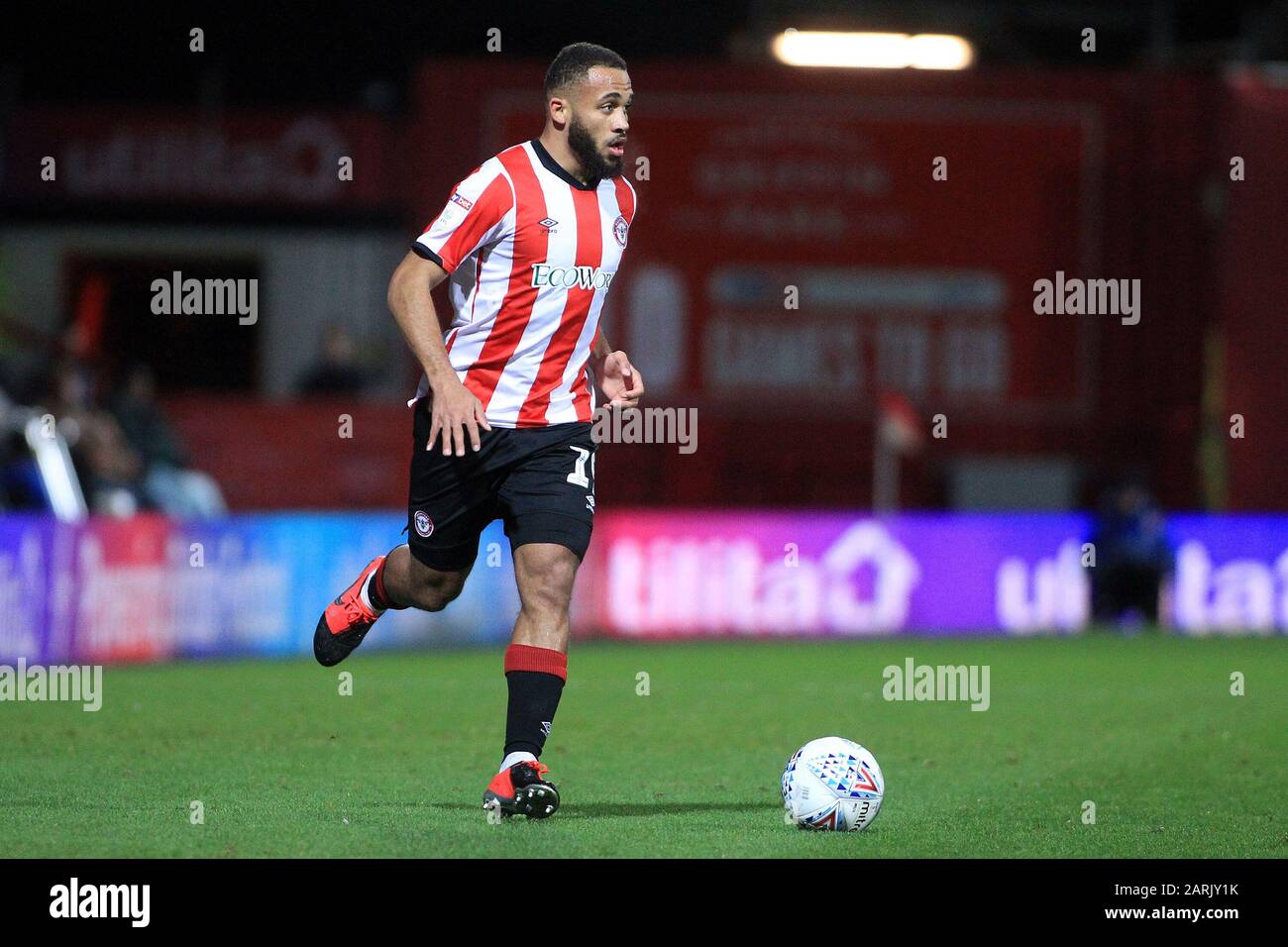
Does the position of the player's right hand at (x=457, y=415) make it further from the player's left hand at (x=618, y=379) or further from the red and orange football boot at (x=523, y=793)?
the red and orange football boot at (x=523, y=793)

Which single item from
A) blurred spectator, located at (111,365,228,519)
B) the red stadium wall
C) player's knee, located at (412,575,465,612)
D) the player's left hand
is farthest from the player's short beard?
the red stadium wall

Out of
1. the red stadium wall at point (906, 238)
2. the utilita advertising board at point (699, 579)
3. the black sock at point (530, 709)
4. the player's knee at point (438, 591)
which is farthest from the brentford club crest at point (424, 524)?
the red stadium wall at point (906, 238)

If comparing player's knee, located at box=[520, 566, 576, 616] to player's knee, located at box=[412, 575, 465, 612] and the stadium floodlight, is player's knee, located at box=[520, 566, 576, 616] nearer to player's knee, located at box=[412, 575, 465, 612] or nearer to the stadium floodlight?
player's knee, located at box=[412, 575, 465, 612]

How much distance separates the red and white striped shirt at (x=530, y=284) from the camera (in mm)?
7117

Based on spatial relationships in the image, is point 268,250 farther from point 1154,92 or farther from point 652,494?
point 1154,92

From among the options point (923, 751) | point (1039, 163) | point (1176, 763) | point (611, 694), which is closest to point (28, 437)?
point (611, 694)

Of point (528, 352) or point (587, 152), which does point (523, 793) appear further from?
point (587, 152)

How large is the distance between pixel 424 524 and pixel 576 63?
5.30 ft

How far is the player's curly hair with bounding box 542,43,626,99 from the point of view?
7105 mm

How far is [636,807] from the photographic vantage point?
288 inches

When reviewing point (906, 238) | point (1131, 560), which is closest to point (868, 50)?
Result: point (906, 238)

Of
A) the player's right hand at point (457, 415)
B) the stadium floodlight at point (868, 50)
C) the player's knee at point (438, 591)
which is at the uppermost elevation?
the stadium floodlight at point (868, 50)

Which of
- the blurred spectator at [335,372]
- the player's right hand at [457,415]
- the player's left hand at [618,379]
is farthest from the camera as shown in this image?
the blurred spectator at [335,372]

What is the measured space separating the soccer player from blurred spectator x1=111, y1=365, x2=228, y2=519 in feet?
30.9
